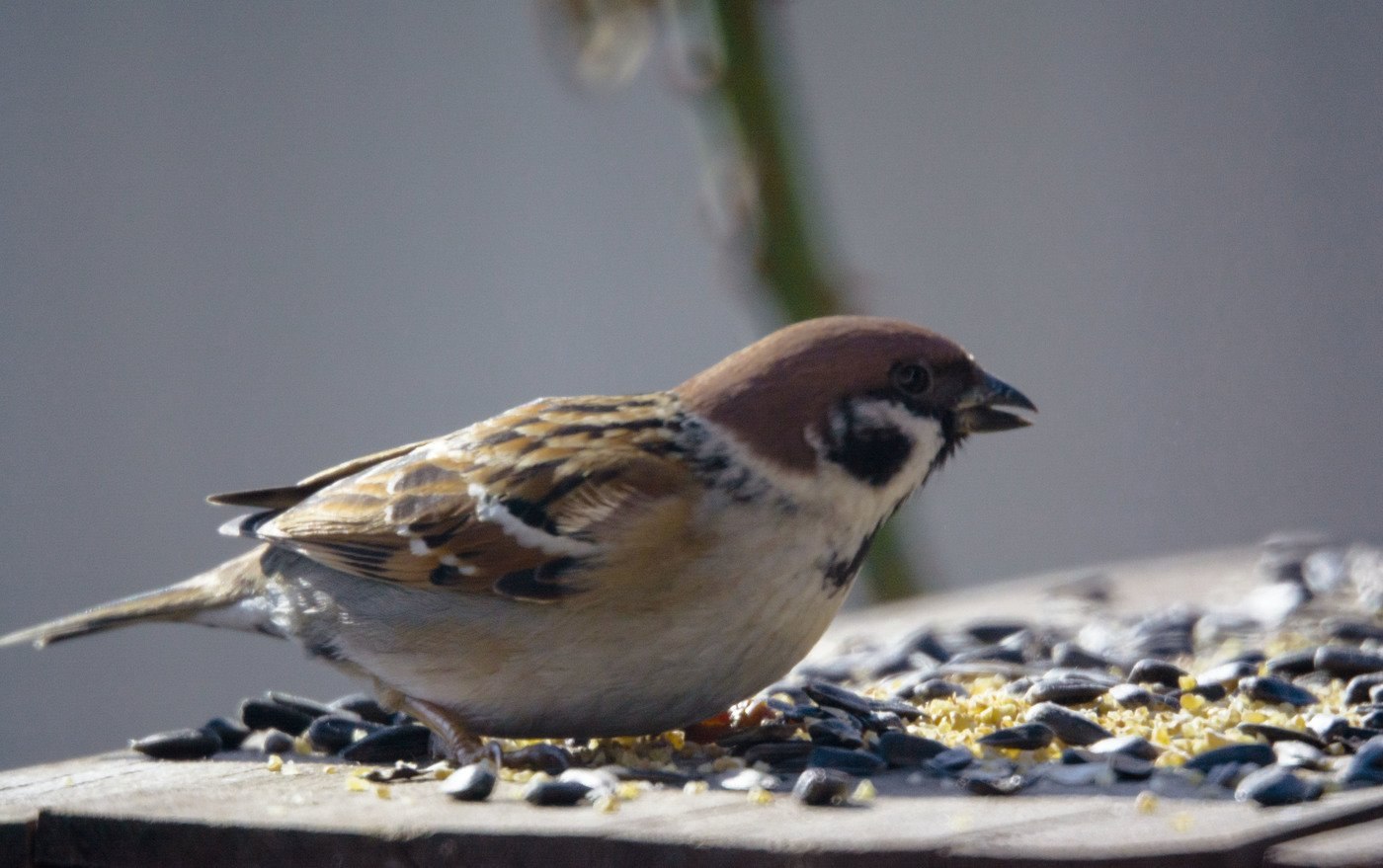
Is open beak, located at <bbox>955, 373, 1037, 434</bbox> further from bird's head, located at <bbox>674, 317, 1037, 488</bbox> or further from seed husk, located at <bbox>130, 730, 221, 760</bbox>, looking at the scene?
seed husk, located at <bbox>130, 730, 221, 760</bbox>

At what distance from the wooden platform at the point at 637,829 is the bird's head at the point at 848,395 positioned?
0.54 metres

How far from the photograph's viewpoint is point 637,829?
1.71 meters

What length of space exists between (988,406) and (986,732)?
19.2 inches

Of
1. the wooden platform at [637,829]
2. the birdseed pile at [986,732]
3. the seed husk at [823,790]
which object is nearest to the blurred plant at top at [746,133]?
the birdseed pile at [986,732]

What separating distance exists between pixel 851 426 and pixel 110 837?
1.12 m

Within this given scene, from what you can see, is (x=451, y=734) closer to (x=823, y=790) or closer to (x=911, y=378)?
(x=823, y=790)

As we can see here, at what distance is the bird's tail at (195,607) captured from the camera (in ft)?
8.96

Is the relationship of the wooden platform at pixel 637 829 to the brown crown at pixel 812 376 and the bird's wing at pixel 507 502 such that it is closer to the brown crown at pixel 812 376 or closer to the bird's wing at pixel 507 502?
the bird's wing at pixel 507 502

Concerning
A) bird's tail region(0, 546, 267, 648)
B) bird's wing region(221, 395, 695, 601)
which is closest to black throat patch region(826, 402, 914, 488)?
bird's wing region(221, 395, 695, 601)

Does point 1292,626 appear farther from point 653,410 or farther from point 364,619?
point 364,619

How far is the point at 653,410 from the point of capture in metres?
2.49

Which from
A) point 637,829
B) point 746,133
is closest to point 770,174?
point 746,133

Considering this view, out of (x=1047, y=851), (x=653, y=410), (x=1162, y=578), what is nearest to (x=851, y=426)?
(x=653, y=410)

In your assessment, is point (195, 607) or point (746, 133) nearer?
point (195, 607)
